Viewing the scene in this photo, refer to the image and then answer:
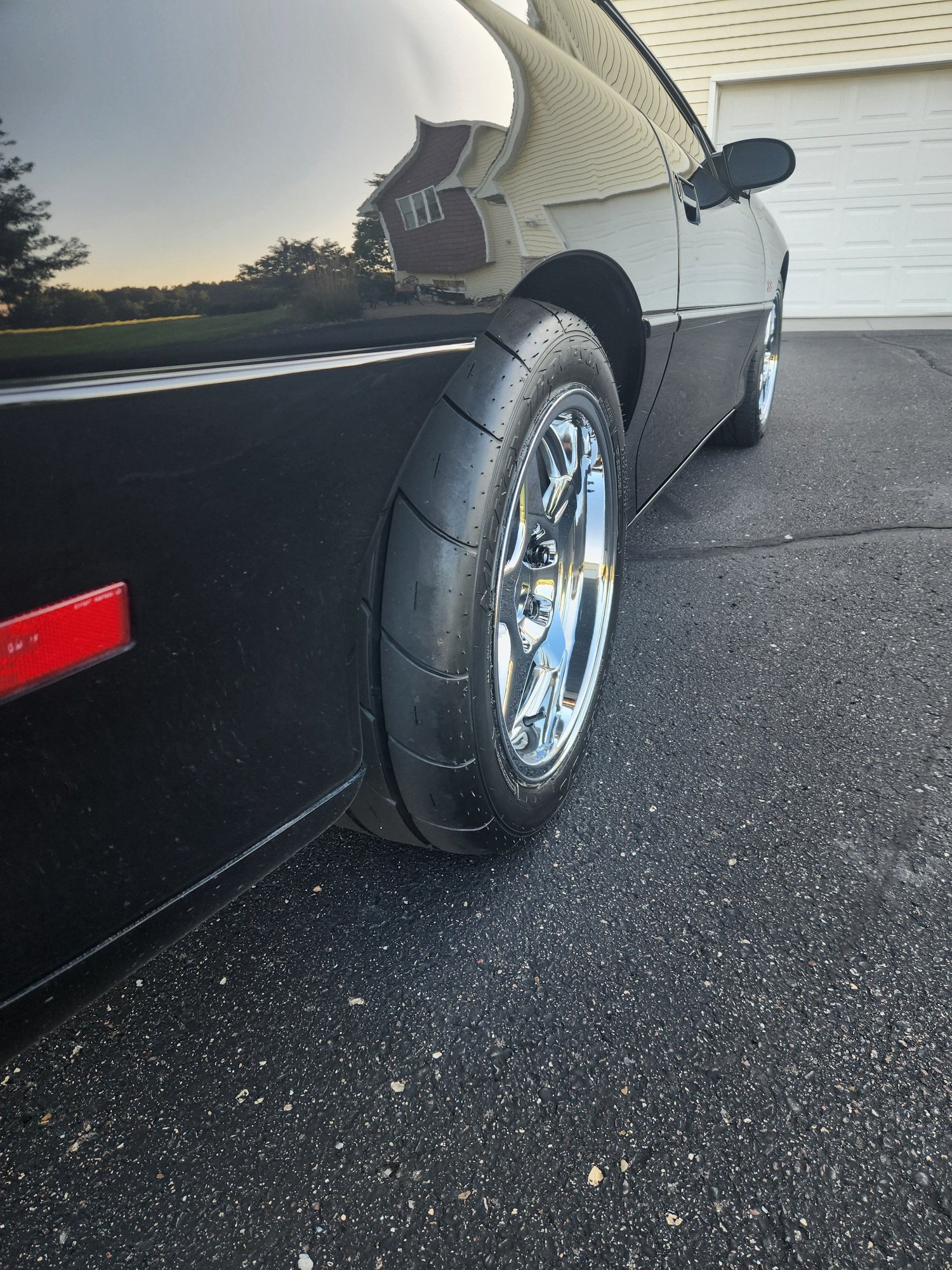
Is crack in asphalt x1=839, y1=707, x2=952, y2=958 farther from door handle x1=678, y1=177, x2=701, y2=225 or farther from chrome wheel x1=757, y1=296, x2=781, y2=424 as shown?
chrome wheel x1=757, y1=296, x2=781, y2=424

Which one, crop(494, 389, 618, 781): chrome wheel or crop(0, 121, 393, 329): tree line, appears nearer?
crop(0, 121, 393, 329): tree line

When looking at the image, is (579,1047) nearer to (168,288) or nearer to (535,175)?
(168,288)

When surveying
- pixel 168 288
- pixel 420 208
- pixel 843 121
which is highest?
pixel 843 121

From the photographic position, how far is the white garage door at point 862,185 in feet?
28.7

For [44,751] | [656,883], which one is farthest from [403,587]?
[656,883]

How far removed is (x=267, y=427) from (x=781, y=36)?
10.7m

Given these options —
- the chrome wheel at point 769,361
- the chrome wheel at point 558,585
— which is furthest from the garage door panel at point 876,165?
the chrome wheel at point 558,585

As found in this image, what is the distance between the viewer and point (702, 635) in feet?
8.13

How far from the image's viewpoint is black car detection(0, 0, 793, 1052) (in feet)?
2.29

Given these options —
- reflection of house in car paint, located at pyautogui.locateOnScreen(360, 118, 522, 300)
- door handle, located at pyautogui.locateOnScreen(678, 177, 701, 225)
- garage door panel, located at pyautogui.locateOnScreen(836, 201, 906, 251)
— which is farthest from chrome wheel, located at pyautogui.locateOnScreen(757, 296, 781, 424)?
garage door panel, located at pyautogui.locateOnScreen(836, 201, 906, 251)

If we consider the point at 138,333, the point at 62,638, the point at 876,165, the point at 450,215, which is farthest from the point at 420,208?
the point at 876,165

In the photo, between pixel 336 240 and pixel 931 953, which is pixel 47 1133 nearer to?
pixel 336 240

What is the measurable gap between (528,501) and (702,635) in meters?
1.04

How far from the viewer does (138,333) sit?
0.74 m
